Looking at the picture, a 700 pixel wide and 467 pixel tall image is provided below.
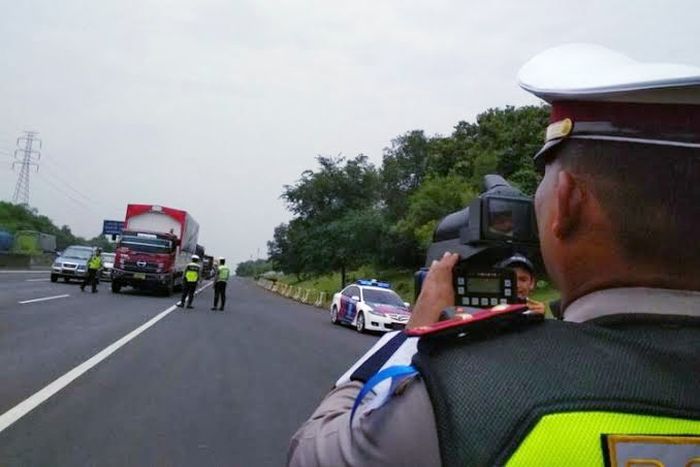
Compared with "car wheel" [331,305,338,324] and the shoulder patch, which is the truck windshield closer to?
"car wheel" [331,305,338,324]

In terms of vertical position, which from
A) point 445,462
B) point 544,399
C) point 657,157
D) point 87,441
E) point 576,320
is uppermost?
point 657,157

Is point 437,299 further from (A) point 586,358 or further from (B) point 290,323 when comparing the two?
(B) point 290,323

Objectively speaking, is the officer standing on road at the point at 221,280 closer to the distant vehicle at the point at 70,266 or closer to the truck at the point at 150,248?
the truck at the point at 150,248

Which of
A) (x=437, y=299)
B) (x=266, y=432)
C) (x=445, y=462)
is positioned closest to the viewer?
(x=445, y=462)

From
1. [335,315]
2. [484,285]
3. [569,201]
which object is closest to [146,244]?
[335,315]

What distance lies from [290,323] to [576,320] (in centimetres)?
1995

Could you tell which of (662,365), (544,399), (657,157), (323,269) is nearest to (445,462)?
(544,399)

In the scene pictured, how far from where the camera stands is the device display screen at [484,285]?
1.67 metres

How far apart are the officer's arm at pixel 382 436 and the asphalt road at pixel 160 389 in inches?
176

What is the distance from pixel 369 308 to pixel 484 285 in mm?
18645

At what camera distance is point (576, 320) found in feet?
4.28

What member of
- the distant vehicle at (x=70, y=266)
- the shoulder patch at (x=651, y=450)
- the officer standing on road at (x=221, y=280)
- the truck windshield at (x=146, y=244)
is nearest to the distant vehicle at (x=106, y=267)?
the distant vehicle at (x=70, y=266)

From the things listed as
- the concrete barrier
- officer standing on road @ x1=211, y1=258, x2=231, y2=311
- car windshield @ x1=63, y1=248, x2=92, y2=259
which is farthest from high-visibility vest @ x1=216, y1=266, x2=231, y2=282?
the concrete barrier

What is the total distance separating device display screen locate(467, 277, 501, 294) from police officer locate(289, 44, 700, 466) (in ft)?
0.88
